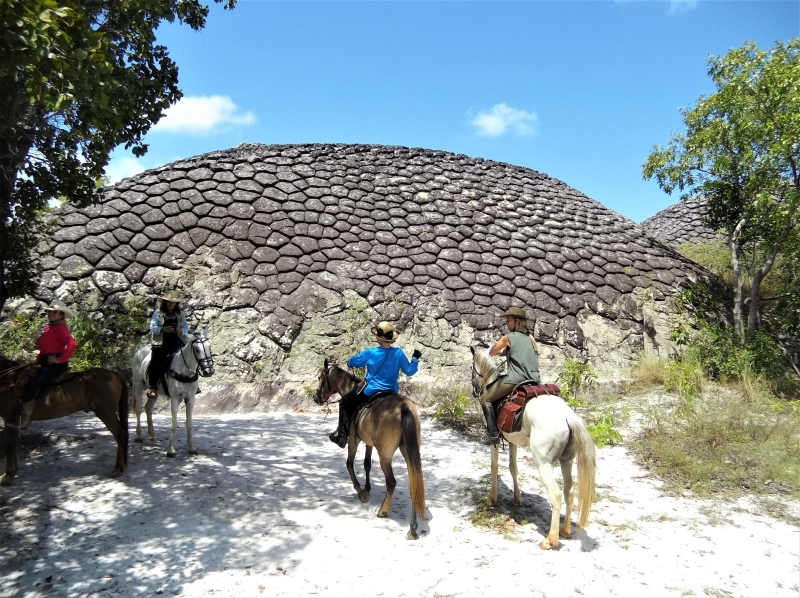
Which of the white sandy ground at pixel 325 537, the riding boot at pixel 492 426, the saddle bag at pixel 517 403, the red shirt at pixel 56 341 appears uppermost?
the red shirt at pixel 56 341

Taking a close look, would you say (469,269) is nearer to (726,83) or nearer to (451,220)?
(451,220)

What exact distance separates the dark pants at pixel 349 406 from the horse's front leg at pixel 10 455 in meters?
3.43

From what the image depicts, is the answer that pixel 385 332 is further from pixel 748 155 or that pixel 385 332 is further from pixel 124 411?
pixel 748 155

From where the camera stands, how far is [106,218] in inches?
434

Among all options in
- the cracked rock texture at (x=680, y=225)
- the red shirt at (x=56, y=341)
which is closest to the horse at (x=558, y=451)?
the red shirt at (x=56, y=341)

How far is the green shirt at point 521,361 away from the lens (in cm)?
495

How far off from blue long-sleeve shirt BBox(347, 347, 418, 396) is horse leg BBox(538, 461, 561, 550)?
155cm

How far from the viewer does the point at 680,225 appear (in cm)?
1828

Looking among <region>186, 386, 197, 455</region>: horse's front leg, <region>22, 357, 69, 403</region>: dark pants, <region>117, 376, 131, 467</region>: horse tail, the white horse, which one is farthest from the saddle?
<region>22, 357, 69, 403</region>: dark pants

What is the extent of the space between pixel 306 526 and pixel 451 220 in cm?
931

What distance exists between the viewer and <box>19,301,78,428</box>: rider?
17.6ft

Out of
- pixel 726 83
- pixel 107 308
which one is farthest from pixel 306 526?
pixel 726 83

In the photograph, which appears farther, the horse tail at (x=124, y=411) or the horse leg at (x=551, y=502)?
the horse tail at (x=124, y=411)

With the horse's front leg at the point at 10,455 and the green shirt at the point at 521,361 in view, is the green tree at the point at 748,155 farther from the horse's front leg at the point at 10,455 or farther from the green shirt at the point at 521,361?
the horse's front leg at the point at 10,455
